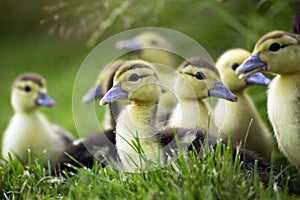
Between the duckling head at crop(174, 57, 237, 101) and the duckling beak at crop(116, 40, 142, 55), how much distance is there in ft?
5.44

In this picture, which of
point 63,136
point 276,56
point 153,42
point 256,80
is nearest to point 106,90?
point 63,136

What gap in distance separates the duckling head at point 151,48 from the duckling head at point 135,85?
6.45 ft

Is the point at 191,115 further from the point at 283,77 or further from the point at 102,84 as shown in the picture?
the point at 102,84

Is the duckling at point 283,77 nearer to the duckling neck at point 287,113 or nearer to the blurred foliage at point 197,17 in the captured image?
the duckling neck at point 287,113

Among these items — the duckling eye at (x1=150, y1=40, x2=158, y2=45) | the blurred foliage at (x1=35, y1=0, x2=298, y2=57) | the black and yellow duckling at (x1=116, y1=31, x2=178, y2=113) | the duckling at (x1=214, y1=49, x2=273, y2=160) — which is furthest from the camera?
the duckling eye at (x1=150, y1=40, x2=158, y2=45)

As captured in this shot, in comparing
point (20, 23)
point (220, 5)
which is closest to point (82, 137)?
point (220, 5)

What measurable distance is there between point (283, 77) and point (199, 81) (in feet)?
1.46

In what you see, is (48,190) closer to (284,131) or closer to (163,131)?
(163,131)

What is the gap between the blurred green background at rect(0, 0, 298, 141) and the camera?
4.95 metres

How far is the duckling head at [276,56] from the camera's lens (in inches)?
134

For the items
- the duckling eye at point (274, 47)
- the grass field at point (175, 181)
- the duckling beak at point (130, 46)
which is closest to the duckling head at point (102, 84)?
the duckling beak at point (130, 46)

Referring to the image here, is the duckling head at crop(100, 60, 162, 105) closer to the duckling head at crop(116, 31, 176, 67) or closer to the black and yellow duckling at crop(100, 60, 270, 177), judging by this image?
the black and yellow duckling at crop(100, 60, 270, 177)

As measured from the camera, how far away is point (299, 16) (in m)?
4.04

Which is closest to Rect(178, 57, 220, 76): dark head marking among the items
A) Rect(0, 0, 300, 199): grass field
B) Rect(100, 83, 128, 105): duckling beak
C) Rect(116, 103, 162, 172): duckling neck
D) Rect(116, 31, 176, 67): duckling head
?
Rect(116, 103, 162, 172): duckling neck
